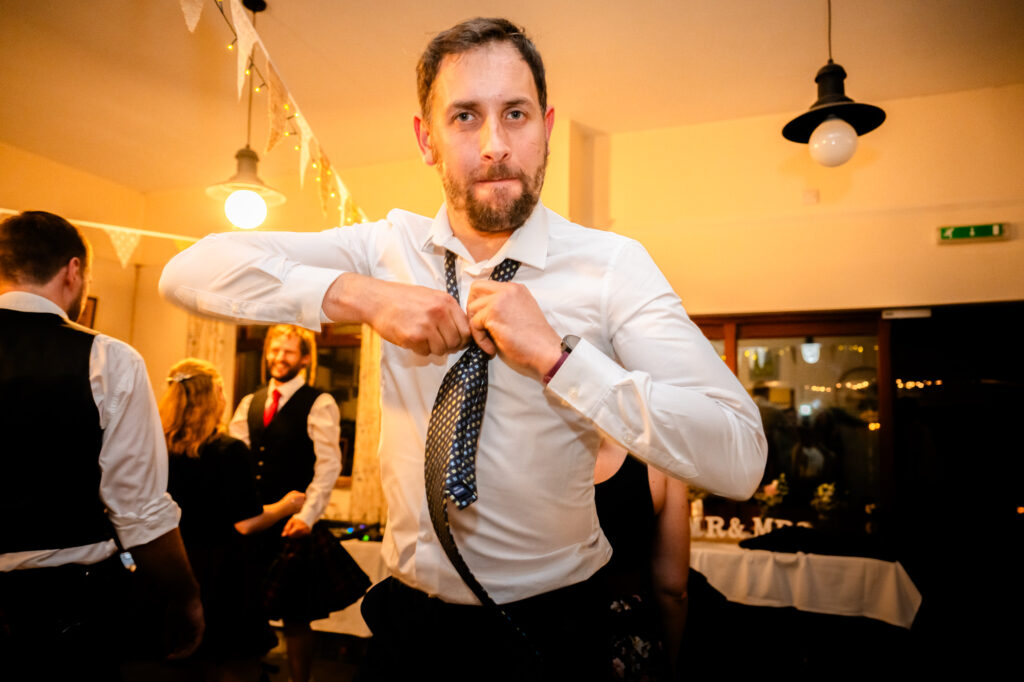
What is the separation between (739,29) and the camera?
3.92 meters

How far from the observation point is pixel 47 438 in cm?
175

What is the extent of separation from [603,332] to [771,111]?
4.73 meters

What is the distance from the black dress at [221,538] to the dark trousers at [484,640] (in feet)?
7.15

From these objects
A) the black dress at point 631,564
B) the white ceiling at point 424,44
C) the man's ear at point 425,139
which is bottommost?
the black dress at point 631,564

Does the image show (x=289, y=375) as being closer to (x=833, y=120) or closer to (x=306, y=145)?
(x=306, y=145)

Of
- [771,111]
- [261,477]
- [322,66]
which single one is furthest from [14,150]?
[771,111]

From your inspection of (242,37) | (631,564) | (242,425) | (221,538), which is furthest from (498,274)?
(242,425)

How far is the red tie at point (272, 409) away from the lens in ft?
12.9

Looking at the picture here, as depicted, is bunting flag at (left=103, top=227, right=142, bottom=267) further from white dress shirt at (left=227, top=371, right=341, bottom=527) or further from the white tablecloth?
the white tablecloth

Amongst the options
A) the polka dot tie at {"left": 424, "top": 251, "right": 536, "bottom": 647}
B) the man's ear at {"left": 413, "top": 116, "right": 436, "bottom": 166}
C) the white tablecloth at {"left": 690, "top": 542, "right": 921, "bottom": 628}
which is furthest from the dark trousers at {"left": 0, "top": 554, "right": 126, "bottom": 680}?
the white tablecloth at {"left": 690, "top": 542, "right": 921, "bottom": 628}

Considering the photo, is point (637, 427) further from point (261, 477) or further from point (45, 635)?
point (261, 477)

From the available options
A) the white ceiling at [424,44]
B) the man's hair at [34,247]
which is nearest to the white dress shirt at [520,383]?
the man's hair at [34,247]

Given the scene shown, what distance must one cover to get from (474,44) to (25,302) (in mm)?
1599

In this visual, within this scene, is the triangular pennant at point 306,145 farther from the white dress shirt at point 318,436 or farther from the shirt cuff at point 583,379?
the shirt cuff at point 583,379
